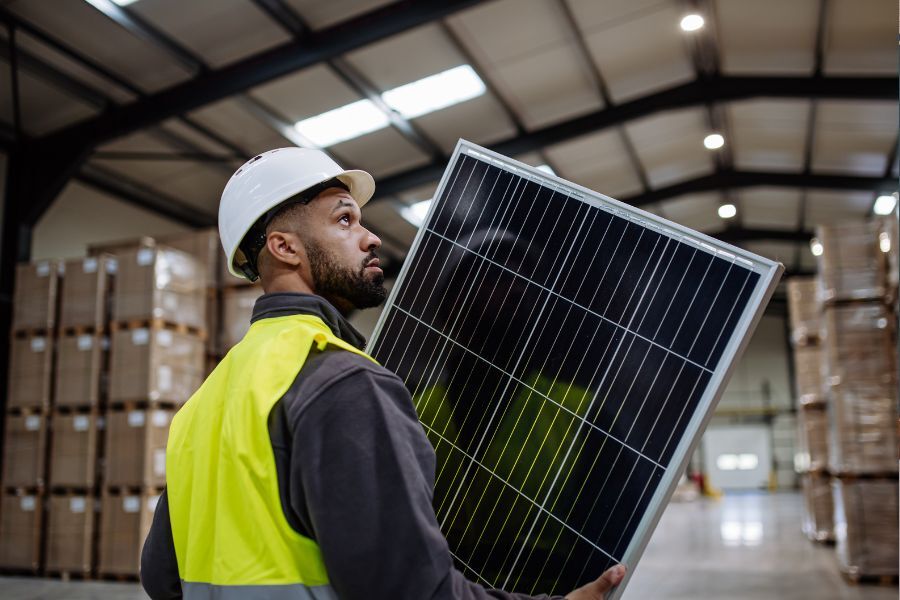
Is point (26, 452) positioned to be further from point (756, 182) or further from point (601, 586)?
point (756, 182)

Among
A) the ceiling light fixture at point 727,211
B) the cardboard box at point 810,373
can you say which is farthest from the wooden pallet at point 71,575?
the ceiling light fixture at point 727,211

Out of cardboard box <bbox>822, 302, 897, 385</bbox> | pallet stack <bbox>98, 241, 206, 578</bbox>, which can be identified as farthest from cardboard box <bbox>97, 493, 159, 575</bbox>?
cardboard box <bbox>822, 302, 897, 385</bbox>

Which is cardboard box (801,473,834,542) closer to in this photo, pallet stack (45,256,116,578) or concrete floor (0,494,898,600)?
concrete floor (0,494,898,600)

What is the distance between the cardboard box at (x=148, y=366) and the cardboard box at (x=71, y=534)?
1.46 metres

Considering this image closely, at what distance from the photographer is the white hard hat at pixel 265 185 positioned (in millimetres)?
1842

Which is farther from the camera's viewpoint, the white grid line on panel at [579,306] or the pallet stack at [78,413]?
the pallet stack at [78,413]

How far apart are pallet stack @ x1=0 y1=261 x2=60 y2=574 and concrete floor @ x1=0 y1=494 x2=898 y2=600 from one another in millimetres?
571

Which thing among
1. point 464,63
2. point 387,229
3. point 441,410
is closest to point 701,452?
point 387,229

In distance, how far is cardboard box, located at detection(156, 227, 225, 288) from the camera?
442 inches

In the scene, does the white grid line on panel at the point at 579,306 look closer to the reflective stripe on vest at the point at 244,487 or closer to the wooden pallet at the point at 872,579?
the reflective stripe on vest at the point at 244,487

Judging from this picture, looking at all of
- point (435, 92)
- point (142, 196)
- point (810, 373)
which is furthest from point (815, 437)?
point (142, 196)

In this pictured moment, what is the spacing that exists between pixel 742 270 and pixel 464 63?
1167 cm

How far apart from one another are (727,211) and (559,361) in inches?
929

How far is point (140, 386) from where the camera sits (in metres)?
10.1
